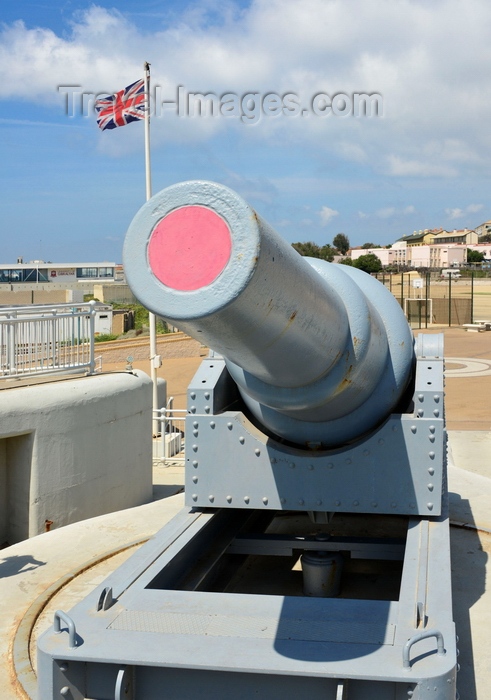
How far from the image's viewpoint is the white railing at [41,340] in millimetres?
8344

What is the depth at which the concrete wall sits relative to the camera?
7.34 metres

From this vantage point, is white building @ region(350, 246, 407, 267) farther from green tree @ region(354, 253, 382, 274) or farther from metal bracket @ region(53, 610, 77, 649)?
metal bracket @ region(53, 610, 77, 649)

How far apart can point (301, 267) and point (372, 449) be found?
1.66m

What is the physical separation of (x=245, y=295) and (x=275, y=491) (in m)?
2.13

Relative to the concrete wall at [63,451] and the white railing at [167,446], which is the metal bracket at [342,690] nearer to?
the concrete wall at [63,451]

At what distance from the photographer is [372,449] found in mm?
4336

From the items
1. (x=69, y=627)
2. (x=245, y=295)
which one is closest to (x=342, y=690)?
(x=69, y=627)

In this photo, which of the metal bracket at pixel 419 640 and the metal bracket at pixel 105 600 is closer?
the metal bracket at pixel 419 640

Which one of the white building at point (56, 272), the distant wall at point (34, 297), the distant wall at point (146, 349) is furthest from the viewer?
the white building at point (56, 272)

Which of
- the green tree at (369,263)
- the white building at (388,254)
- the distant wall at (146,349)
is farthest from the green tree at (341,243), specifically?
the distant wall at (146,349)

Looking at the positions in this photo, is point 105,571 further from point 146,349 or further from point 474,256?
point 474,256

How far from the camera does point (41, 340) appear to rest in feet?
28.0

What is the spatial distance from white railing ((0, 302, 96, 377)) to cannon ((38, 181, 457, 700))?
3.51m

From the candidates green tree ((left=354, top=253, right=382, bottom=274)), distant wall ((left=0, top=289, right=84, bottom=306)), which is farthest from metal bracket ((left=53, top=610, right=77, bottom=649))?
green tree ((left=354, top=253, right=382, bottom=274))
